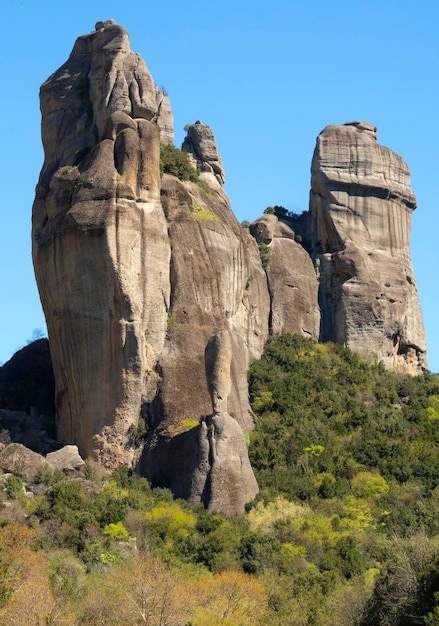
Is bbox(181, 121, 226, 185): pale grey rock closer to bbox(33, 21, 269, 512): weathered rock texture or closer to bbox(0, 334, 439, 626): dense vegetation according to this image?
bbox(33, 21, 269, 512): weathered rock texture

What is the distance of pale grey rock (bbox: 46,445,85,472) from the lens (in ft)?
185

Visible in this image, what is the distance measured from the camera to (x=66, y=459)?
186 ft

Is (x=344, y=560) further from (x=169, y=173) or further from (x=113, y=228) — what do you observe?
(x=169, y=173)

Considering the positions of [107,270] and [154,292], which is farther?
[154,292]

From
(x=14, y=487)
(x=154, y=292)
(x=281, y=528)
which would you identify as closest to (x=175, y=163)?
(x=154, y=292)

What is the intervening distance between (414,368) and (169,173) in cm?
1515

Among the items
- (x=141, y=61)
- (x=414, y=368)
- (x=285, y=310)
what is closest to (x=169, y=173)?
(x=141, y=61)

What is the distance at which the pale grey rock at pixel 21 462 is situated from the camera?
55.1 meters

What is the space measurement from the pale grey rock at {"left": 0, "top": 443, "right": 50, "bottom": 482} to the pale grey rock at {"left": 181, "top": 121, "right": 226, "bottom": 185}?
64.5 ft

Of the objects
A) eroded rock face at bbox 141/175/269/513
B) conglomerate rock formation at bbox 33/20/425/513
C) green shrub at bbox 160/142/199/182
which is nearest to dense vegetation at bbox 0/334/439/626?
eroded rock face at bbox 141/175/269/513

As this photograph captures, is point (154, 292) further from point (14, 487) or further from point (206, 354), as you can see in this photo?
point (14, 487)

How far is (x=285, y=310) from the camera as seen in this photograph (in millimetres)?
69625

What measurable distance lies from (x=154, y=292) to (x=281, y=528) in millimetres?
10401

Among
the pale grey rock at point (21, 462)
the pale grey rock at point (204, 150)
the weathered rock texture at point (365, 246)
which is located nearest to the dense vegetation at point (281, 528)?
the pale grey rock at point (21, 462)
